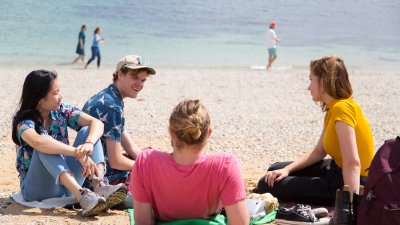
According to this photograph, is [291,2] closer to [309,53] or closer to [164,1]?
[164,1]

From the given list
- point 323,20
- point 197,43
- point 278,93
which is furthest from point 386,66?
point 323,20

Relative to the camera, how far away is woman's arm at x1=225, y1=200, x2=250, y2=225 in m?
3.87

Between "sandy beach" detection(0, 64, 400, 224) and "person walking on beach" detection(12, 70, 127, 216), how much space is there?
0.55 ft

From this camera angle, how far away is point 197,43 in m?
28.8

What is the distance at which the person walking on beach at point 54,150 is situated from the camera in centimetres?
497

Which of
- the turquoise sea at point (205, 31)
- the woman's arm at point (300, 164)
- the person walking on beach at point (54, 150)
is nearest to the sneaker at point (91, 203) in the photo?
the person walking on beach at point (54, 150)

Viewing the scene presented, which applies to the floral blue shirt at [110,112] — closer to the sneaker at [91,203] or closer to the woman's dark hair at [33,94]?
the woman's dark hair at [33,94]

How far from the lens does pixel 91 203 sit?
193 inches

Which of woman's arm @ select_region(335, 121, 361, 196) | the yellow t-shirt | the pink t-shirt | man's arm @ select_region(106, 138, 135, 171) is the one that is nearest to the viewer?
the pink t-shirt

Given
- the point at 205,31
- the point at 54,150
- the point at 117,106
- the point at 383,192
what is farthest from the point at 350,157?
the point at 205,31

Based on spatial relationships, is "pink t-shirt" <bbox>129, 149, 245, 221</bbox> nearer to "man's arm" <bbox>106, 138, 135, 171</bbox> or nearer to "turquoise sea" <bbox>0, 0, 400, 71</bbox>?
"man's arm" <bbox>106, 138, 135, 171</bbox>

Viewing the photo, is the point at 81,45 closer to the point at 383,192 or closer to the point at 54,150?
the point at 54,150

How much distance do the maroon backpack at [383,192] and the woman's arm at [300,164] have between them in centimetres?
123

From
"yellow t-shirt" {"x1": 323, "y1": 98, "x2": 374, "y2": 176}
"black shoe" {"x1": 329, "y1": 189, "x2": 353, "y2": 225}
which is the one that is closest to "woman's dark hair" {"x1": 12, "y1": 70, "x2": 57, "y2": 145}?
"yellow t-shirt" {"x1": 323, "y1": 98, "x2": 374, "y2": 176}
